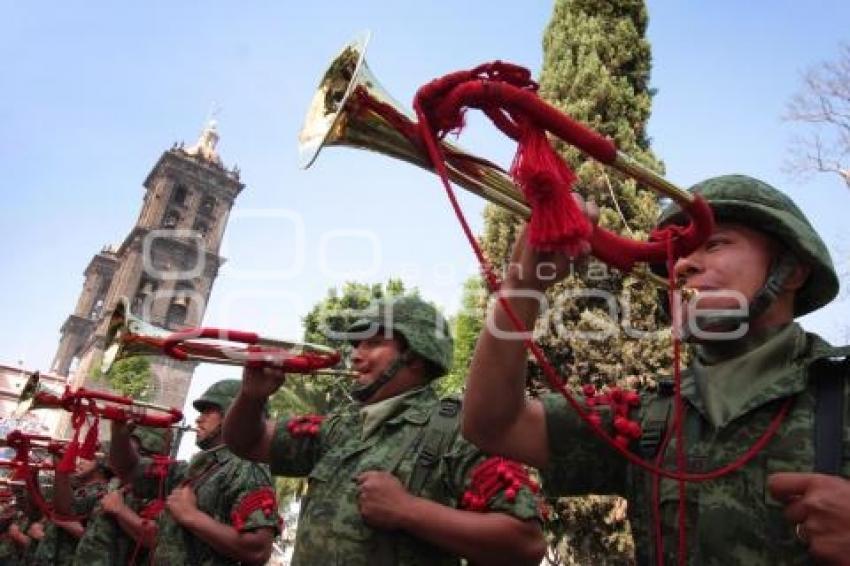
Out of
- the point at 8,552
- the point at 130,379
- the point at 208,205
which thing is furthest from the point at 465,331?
the point at 208,205

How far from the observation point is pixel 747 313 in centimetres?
204

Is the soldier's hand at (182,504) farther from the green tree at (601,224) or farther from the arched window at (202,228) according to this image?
the arched window at (202,228)

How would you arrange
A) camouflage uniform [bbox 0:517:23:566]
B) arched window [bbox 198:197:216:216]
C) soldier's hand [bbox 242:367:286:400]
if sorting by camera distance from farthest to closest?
arched window [bbox 198:197:216:216] → camouflage uniform [bbox 0:517:23:566] → soldier's hand [bbox 242:367:286:400]

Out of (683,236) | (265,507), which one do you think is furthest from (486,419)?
(265,507)

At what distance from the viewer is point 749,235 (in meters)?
2.25

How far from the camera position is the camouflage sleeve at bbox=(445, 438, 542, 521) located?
302 cm

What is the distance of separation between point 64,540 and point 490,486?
762cm

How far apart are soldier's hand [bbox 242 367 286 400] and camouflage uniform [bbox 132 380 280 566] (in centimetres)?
159

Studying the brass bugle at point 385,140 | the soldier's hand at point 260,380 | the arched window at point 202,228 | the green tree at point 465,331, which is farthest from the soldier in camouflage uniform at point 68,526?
the arched window at point 202,228

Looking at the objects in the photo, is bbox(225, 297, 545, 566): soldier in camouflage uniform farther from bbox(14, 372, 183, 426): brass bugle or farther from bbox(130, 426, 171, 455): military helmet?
bbox(130, 426, 171, 455): military helmet

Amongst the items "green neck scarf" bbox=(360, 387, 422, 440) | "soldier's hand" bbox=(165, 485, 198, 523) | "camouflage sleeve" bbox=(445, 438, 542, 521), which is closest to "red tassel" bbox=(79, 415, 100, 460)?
"soldier's hand" bbox=(165, 485, 198, 523)

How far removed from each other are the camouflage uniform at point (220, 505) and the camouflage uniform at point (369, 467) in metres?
0.88

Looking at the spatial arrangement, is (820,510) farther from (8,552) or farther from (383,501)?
(8,552)

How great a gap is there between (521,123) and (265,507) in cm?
367
